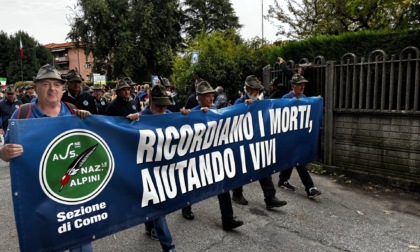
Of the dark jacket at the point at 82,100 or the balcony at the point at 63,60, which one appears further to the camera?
the balcony at the point at 63,60

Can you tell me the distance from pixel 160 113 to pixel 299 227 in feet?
7.50

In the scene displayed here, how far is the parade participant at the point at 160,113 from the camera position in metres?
3.38

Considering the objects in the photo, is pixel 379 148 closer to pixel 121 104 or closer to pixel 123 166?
pixel 121 104

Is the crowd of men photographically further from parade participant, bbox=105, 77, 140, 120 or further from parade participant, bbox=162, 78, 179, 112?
parade participant, bbox=162, 78, 179, 112

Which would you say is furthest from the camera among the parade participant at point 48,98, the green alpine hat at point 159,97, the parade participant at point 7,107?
the parade participant at point 7,107

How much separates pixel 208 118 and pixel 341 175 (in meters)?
3.78

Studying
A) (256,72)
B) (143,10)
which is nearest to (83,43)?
(143,10)

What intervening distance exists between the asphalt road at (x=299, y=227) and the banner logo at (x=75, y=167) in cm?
131

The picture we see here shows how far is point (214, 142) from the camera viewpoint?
13.1 ft

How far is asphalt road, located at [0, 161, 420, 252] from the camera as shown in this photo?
381cm

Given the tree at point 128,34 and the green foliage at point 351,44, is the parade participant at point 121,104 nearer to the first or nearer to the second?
the green foliage at point 351,44

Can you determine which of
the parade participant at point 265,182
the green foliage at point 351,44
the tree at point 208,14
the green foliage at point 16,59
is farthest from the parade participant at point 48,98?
the green foliage at point 16,59

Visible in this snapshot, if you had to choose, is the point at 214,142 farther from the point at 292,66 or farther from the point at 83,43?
the point at 83,43

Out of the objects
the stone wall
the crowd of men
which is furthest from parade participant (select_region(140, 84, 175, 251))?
the stone wall
